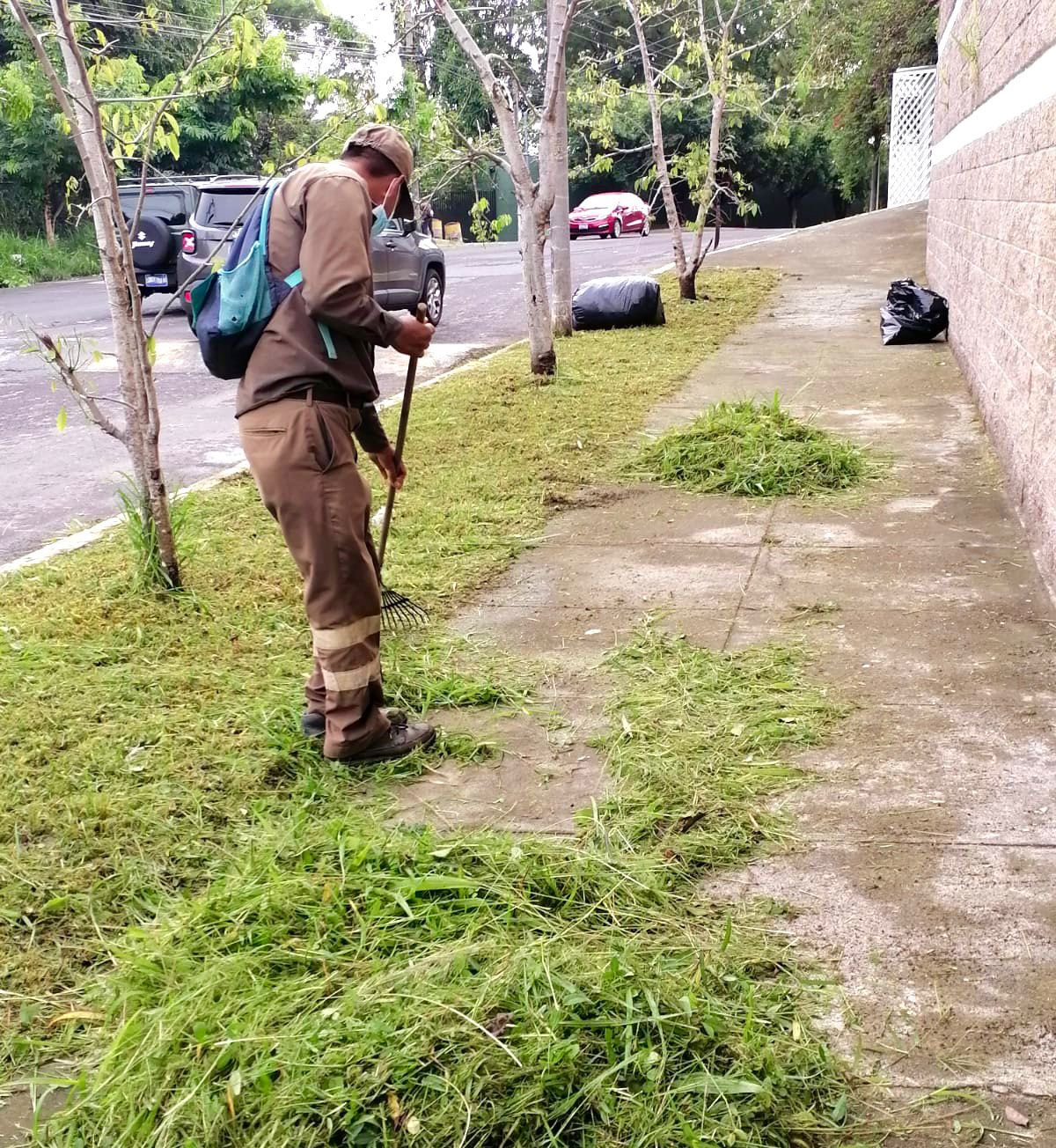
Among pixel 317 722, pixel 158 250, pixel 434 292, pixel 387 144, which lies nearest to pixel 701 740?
pixel 317 722

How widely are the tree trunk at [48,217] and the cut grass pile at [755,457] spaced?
26488mm

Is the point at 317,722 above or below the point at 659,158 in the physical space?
below

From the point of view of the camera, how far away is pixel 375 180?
371 centimetres

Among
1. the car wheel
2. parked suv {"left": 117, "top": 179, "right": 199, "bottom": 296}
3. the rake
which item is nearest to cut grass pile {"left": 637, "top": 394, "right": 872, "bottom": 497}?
the rake

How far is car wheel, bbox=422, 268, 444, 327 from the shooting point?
1574 cm

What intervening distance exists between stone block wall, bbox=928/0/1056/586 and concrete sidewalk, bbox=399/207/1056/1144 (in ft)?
1.10

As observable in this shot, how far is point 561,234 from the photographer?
1304 centimetres

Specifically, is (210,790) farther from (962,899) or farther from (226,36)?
(226,36)

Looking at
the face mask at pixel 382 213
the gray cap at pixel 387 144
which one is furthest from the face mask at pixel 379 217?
the gray cap at pixel 387 144

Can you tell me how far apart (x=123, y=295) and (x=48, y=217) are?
93.1 feet

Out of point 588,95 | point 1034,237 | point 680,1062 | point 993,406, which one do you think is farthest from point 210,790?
point 588,95

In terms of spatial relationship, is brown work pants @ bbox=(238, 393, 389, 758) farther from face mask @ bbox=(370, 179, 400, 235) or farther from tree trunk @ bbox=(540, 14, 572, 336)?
tree trunk @ bbox=(540, 14, 572, 336)

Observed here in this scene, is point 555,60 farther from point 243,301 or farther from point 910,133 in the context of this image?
point 910,133

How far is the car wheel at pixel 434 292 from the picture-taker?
1574 cm
